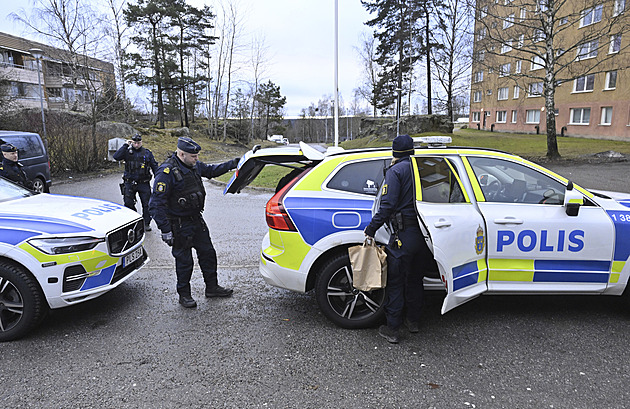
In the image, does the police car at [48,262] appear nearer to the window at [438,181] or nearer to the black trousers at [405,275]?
the black trousers at [405,275]

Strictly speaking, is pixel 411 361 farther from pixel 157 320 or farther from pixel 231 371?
pixel 157 320

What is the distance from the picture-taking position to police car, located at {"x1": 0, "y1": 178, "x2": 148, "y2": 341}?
3.54 metres

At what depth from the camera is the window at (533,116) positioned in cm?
3671

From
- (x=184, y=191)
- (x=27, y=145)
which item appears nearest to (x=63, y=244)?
(x=184, y=191)

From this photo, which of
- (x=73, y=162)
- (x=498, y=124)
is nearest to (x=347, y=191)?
(x=73, y=162)

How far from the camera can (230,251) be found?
256 inches

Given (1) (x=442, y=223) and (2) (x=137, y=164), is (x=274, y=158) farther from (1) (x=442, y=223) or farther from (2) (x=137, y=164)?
(2) (x=137, y=164)

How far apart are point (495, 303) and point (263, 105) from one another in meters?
58.4

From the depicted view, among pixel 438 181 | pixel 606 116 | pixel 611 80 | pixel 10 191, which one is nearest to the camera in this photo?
pixel 438 181

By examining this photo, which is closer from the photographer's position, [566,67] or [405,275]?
[405,275]

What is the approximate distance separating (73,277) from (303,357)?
2.21 meters

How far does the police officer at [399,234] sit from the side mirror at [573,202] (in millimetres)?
1327

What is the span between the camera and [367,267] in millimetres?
3438

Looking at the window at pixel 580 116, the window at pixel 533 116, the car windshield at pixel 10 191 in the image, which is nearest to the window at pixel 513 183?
the car windshield at pixel 10 191
